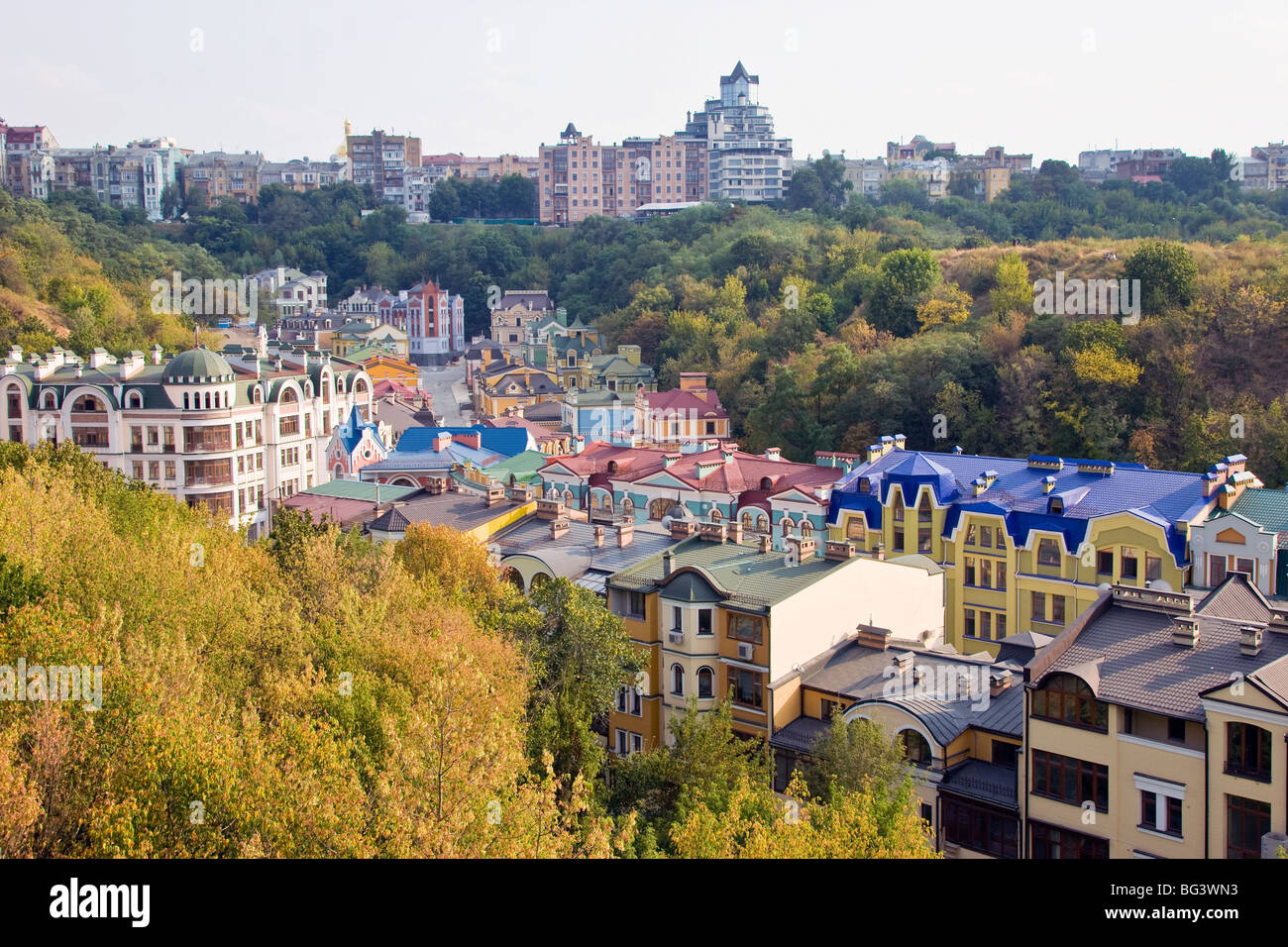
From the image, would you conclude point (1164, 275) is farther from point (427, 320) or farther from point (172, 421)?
point (427, 320)

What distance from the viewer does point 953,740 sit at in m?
16.9

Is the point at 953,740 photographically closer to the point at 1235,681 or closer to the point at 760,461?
the point at 1235,681

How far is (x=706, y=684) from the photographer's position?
20.6m

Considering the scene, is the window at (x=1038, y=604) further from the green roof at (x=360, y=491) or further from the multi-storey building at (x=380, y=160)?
the multi-storey building at (x=380, y=160)

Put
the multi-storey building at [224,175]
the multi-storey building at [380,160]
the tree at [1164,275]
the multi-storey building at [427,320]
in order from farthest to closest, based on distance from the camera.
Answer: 1. the multi-storey building at [380,160]
2. the multi-storey building at [224,175]
3. the multi-storey building at [427,320]
4. the tree at [1164,275]

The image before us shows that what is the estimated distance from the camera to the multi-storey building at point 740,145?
342ft

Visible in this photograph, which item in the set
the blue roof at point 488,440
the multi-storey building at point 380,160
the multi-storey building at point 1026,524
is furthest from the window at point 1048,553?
the multi-storey building at point 380,160

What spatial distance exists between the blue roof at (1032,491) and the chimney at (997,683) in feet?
24.7

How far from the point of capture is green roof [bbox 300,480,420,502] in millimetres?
31225

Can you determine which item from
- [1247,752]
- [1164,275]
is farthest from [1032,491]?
[1164,275]

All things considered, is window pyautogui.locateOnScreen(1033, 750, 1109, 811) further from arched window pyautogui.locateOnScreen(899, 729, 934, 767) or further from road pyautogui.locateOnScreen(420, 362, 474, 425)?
road pyautogui.locateOnScreen(420, 362, 474, 425)

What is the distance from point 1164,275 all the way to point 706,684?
28.2 m

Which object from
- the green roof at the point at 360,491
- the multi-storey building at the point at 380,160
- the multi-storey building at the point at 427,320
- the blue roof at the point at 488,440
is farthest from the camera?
the multi-storey building at the point at 380,160

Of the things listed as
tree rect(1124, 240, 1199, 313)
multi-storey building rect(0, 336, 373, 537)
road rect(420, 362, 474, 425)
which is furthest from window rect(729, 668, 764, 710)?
road rect(420, 362, 474, 425)
